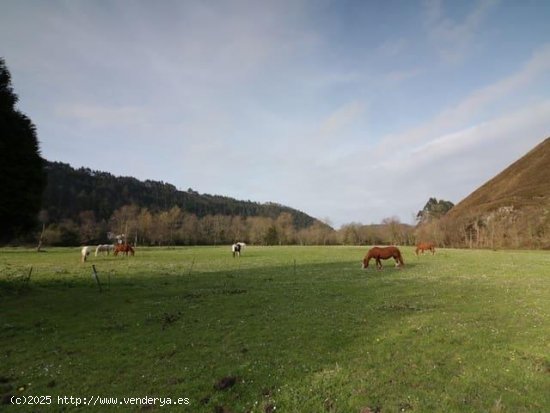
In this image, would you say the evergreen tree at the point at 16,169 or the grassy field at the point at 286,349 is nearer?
the grassy field at the point at 286,349

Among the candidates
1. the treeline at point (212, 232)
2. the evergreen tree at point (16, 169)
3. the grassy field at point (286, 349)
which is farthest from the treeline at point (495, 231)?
the evergreen tree at point (16, 169)

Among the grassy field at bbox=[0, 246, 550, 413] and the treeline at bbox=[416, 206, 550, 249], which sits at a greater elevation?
the treeline at bbox=[416, 206, 550, 249]

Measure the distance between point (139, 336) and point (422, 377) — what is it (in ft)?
33.3

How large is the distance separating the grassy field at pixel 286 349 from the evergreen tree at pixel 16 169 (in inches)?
181

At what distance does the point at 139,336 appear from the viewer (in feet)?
48.3

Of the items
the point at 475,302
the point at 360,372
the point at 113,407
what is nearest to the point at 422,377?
the point at 360,372

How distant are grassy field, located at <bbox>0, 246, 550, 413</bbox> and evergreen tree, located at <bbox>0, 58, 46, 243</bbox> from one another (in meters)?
4.61

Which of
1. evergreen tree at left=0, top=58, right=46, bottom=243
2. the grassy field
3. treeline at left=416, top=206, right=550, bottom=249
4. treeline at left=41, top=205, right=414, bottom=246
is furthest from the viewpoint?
treeline at left=41, top=205, right=414, bottom=246

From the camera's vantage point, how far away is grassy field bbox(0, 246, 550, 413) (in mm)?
9281

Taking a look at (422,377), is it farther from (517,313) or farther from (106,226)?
(106,226)

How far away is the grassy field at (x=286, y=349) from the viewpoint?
928 centimetres

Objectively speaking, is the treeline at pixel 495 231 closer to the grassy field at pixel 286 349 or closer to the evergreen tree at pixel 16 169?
the grassy field at pixel 286 349

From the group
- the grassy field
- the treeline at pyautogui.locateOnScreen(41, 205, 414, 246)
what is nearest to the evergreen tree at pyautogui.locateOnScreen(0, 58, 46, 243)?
the grassy field

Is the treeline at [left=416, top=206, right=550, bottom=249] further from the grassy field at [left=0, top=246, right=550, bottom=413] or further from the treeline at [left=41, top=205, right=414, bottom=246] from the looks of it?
the grassy field at [left=0, top=246, right=550, bottom=413]
